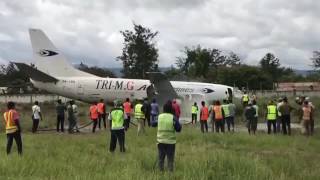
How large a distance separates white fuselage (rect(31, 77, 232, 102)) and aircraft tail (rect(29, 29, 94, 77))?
0.96 m

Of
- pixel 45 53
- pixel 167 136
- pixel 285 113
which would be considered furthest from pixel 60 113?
pixel 45 53

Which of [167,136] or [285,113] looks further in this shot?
[285,113]

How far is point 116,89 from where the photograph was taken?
136 ft

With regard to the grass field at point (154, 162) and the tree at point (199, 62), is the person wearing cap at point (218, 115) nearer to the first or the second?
the grass field at point (154, 162)

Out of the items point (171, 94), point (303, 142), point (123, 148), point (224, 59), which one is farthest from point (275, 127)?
point (224, 59)

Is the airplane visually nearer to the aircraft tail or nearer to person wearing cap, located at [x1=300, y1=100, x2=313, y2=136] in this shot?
the aircraft tail

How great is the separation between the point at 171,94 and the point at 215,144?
19.4m

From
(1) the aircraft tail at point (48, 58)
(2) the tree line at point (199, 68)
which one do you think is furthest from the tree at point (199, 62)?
(1) the aircraft tail at point (48, 58)

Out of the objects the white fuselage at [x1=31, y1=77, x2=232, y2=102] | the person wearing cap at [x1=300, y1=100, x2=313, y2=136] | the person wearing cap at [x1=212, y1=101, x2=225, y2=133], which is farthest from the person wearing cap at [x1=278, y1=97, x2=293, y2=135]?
the white fuselage at [x1=31, y1=77, x2=232, y2=102]

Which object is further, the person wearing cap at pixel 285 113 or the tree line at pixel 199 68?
the tree line at pixel 199 68

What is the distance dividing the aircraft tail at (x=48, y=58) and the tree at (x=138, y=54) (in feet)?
122

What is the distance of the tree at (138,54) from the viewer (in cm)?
8181

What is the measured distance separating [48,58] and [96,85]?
17.2ft

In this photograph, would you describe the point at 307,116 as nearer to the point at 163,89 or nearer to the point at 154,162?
the point at 154,162
